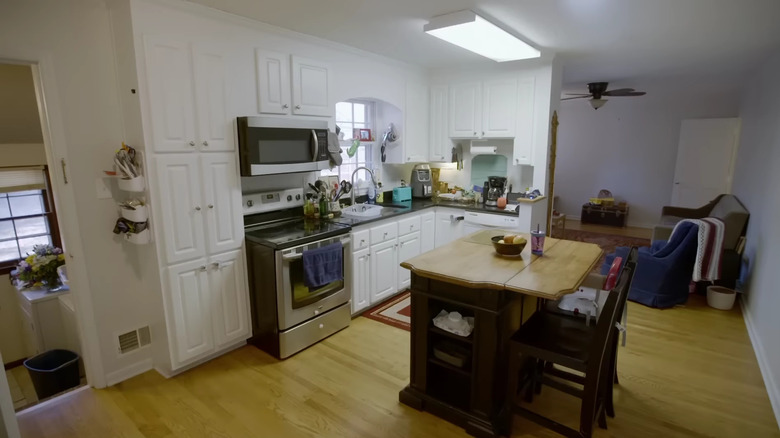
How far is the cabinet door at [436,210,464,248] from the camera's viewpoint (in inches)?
166

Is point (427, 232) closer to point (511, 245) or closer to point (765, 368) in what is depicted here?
point (511, 245)

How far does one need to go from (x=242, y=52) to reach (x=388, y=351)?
7.94 ft

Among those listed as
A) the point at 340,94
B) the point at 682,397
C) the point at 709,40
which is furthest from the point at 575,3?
the point at 682,397

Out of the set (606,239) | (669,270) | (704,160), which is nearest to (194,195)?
(669,270)

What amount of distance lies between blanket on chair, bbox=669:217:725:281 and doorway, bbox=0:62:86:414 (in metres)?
5.28

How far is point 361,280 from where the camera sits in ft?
11.4

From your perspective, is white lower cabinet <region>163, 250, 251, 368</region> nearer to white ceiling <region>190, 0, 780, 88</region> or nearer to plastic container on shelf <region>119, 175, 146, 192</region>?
plastic container on shelf <region>119, 175, 146, 192</region>

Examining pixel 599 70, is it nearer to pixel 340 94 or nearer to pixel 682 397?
pixel 340 94

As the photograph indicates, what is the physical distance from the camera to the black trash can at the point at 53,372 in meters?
2.81

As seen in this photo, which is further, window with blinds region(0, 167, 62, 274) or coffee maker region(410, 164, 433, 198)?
coffee maker region(410, 164, 433, 198)

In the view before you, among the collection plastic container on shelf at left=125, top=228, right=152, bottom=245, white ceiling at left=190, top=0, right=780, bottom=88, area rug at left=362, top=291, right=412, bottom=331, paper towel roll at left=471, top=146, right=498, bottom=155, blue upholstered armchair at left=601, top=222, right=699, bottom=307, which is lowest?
area rug at left=362, top=291, right=412, bottom=331

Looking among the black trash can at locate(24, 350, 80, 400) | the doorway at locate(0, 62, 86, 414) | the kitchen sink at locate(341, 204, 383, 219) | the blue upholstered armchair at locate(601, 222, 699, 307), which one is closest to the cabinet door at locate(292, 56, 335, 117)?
the kitchen sink at locate(341, 204, 383, 219)

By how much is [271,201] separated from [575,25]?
2.66 metres

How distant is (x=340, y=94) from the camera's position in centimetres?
355
